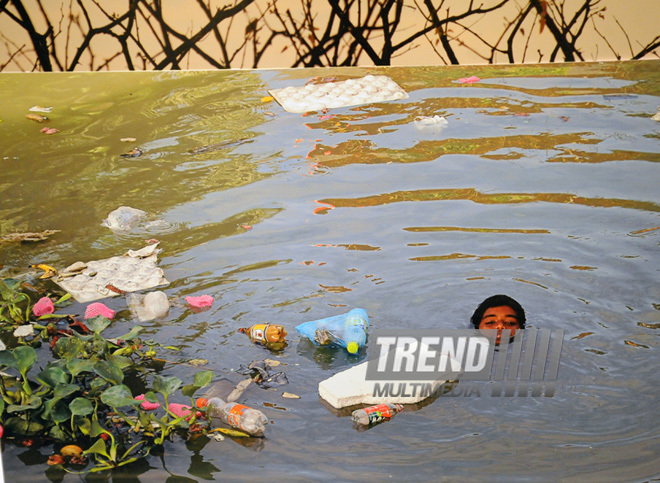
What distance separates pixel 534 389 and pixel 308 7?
5.18 meters

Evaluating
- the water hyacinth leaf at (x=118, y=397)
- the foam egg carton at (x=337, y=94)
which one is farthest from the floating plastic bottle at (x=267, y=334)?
the foam egg carton at (x=337, y=94)

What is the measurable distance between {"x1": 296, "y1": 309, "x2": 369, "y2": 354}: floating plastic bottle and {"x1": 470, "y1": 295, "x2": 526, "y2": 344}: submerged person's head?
1.53 ft

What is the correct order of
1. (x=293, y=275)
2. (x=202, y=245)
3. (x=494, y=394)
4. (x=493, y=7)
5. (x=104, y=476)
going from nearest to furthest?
(x=104, y=476) → (x=494, y=394) → (x=293, y=275) → (x=202, y=245) → (x=493, y=7)

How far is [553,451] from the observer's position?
7.39 ft

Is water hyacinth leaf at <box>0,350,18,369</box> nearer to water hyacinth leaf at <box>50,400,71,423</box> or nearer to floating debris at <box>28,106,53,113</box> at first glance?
water hyacinth leaf at <box>50,400,71,423</box>

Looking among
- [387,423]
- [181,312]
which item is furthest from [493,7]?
[387,423]

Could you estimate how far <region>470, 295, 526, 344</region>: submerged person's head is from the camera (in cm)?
288

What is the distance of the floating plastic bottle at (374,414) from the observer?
2400 mm

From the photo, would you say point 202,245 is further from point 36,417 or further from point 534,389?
point 534,389

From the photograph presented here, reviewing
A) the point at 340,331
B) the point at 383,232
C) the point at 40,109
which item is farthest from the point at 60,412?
the point at 40,109

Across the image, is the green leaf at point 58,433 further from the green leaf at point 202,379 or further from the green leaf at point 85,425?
the green leaf at point 202,379

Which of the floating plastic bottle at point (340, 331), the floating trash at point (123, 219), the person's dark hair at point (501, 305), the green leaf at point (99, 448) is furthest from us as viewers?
the floating trash at point (123, 219)

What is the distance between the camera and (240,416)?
93.1 inches

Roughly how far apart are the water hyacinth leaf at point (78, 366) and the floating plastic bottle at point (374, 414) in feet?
2.82
